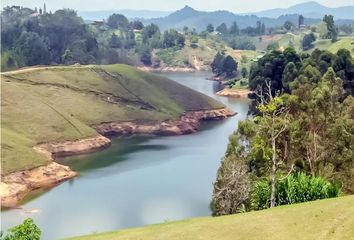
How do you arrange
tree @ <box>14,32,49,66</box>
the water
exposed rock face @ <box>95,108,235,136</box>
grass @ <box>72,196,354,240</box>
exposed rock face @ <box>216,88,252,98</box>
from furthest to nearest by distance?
exposed rock face @ <box>216,88,252,98</box>, tree @ <box>14,32,49,66</box>, exposed rock face @ <box>95,108,235,136</box>, the water, grass @ <box>72,196,354,240</box>

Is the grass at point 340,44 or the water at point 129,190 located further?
the grass at point 340,44

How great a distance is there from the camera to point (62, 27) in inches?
7195

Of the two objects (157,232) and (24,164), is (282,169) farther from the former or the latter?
(24,164)

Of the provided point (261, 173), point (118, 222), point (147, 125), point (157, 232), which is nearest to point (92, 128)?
point (147, 125)

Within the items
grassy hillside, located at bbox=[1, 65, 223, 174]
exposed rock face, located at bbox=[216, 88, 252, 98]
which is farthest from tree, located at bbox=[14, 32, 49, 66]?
exposed rock face, located at bbox=[216, 88, 252, 98]

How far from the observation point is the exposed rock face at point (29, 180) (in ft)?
212

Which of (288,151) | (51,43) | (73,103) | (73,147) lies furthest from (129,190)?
(51,43)

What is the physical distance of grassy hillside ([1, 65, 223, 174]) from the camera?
280ft

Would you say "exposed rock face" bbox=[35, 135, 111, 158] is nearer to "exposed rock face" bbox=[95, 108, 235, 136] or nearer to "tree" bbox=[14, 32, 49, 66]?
"exposed rock face" bbox=[95, 108, 235, 136]

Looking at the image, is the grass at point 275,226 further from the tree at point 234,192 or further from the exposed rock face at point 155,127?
the exposed rock face at point 155,127

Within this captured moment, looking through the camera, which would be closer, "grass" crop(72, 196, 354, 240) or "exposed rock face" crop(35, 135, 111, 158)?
"grass" crop(72, 196, 354, 240)

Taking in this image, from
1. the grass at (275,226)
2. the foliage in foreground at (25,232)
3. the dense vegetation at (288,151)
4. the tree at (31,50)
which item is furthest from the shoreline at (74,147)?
the tree at (31,50)

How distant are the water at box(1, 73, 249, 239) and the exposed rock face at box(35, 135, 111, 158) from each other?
6.18 ft

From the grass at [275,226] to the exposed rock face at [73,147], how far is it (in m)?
57.0
